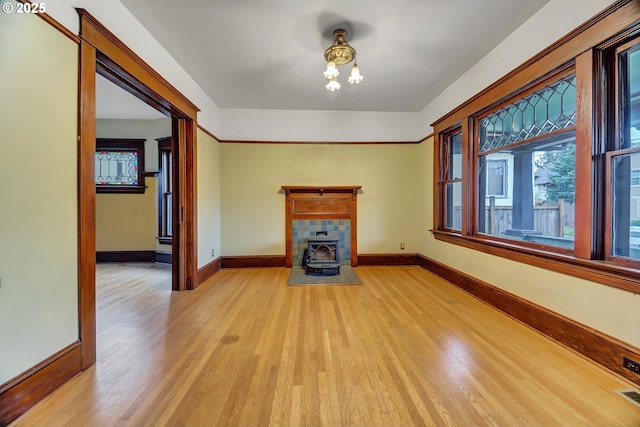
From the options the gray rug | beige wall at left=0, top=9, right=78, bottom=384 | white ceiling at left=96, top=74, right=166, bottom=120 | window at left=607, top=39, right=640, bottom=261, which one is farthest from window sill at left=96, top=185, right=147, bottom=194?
window at left=607, top=39, right=640, bottom=261

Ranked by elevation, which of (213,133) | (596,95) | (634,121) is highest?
(213,133)

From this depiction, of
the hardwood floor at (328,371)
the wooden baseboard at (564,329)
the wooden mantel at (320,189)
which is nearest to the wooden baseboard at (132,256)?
the hardwood floor at (328,371)

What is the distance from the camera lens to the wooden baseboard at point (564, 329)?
5.30 feet

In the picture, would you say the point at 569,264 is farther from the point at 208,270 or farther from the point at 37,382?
the point at 208,270

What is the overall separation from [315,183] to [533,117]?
9.77 ft

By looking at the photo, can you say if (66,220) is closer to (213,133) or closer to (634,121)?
(213,133)

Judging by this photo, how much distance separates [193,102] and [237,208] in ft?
5.72

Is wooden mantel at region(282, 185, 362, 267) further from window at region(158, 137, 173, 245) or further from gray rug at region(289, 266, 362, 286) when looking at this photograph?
window at region(158, 137, 173, 245)

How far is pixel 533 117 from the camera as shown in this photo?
2.41 metres

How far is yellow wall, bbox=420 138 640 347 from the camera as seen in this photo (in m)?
1.60

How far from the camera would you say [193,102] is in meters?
3.40

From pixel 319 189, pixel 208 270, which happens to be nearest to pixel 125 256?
pixel 208 270

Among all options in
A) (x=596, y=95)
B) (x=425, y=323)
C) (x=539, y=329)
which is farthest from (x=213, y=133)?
(x=539, y=329)

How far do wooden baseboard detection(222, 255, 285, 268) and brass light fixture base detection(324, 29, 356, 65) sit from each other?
3078 mm
